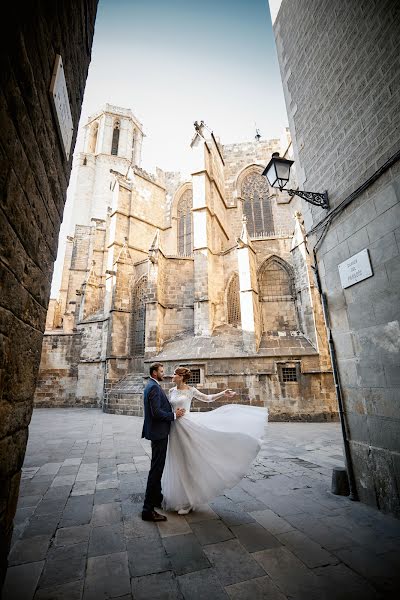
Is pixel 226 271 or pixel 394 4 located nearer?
pixel 394 4

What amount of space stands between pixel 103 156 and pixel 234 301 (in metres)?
25.4

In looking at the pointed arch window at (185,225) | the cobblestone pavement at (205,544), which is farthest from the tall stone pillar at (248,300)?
the pointed arch window at (185,225)

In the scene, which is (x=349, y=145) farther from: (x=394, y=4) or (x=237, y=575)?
(x=237, y=575)

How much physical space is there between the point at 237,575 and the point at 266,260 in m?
13.5

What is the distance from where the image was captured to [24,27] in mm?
1436

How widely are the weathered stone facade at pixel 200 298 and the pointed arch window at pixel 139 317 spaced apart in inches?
2.5

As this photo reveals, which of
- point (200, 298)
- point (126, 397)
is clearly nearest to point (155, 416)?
point (200, 298)

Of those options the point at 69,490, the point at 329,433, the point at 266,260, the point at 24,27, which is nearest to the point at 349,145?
the point at 24,27

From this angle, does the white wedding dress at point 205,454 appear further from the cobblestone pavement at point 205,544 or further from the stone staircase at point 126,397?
the stone staircase at point 126,397

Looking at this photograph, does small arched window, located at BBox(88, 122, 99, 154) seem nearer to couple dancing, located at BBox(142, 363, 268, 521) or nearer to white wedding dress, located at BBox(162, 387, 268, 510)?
couple dancing, located at BBox(142, 363, 268, 521)

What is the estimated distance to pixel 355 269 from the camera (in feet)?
11.7

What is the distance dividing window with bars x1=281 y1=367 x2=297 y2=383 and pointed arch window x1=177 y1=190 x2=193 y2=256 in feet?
37.6

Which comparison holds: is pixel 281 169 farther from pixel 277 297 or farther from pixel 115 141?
pixel 115 141

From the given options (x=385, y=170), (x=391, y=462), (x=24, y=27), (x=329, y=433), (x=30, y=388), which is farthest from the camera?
(x=329, y=433)
